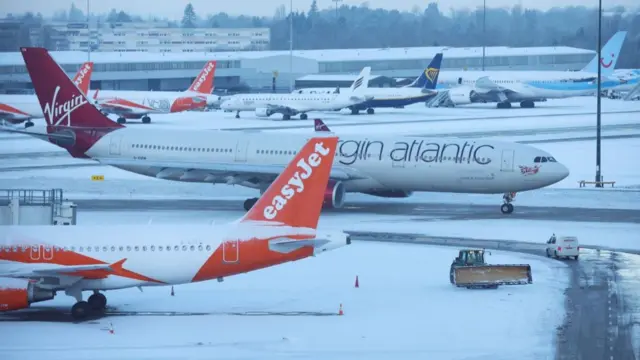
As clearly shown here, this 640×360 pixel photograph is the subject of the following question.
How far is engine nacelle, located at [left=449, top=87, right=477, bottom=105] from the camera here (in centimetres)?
13612

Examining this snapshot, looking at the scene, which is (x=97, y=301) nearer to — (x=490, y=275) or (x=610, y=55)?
(x=490, y=275)

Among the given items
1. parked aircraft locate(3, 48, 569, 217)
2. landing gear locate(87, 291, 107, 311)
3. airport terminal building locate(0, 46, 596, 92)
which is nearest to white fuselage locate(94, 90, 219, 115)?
airport terminal building locate(0, 46, 596, 92)

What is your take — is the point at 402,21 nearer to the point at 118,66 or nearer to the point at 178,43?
the point at 178,43

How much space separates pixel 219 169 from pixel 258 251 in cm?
2196

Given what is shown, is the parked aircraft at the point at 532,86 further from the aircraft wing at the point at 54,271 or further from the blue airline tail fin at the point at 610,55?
the aircraft wing at the point at 54,271

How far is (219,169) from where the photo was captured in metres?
51.6

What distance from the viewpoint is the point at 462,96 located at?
137 m

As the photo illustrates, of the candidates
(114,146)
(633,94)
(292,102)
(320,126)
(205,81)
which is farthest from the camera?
(633,94)

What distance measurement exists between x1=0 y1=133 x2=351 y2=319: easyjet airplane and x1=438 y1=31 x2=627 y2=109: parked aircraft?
107605 millimetres

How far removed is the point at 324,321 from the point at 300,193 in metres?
3.67

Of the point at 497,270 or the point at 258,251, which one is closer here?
the point at 258,251

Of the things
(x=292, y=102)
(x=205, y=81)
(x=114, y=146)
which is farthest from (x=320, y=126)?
(x=205, y=81)

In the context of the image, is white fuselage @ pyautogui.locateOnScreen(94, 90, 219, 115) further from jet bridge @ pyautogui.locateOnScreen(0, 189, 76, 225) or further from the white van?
the white van

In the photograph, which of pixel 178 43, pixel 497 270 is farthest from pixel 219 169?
pixel 178 43
